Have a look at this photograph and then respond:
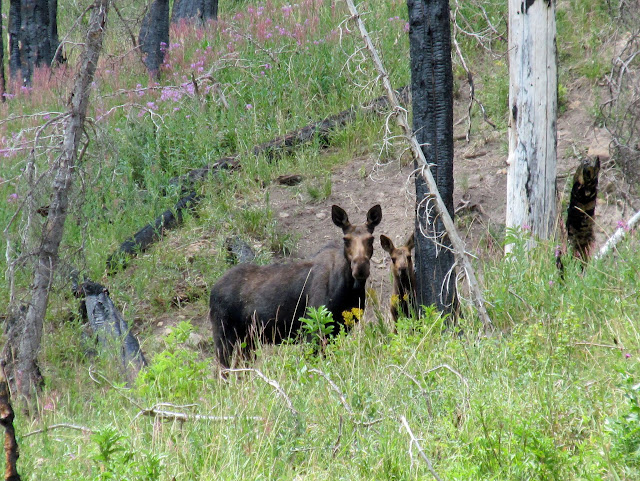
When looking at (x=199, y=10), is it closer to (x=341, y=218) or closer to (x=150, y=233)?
(x=150, y=233)

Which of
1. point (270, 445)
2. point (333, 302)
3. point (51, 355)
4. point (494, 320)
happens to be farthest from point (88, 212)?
point (270, 445)

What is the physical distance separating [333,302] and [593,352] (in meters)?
3.65

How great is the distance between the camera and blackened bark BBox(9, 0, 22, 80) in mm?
20547

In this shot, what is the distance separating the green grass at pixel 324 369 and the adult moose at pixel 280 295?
68 centimetres

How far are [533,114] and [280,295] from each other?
3751 mm

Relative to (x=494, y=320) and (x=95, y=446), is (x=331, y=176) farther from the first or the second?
(x=95, y=446)

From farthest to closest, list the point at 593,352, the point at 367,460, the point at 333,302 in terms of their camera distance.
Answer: the point at 333,302, the point at 593,352, the point at 367,460

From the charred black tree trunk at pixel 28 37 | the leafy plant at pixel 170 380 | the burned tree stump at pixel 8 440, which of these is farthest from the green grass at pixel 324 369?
the charred black tree trunk at pixel 28 37

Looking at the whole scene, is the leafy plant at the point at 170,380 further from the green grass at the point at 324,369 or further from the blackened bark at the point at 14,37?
the blackened bark at the point at 14,37

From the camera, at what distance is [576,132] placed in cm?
1214

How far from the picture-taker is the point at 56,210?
7574 millimetres

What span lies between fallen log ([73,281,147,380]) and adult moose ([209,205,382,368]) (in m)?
1.10

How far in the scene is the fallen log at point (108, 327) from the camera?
326 inches

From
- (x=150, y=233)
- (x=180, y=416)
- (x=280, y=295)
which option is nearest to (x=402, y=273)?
(x=280, y=295)
